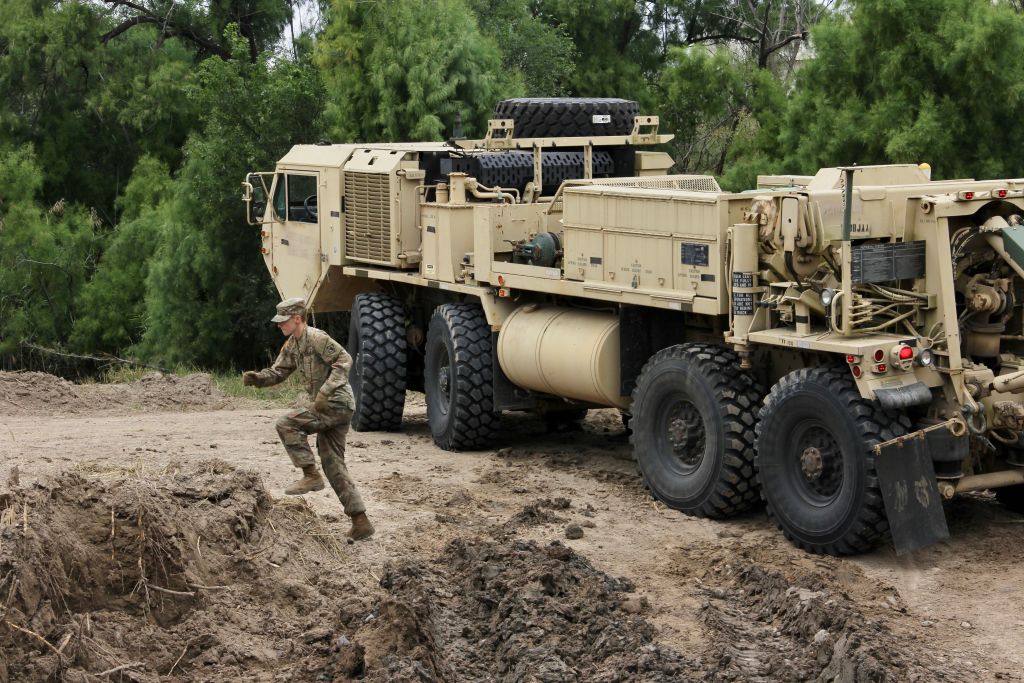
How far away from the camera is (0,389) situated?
55.0ft

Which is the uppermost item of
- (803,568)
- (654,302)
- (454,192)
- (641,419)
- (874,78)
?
(874,78)

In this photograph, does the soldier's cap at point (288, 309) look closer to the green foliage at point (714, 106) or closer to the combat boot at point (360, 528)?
the combat boot at point (360, 528)

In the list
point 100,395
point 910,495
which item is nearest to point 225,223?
point 100,395

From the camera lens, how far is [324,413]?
9594mm

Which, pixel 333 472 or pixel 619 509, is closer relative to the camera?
pixel 333 472

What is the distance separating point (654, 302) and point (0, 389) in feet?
29.2

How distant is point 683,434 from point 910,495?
1.96 metres

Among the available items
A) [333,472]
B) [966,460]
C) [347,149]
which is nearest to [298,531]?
[333,472]

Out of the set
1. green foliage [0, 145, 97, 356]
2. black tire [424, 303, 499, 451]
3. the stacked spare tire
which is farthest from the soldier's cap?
green foliage [0, 145, 97, 356]

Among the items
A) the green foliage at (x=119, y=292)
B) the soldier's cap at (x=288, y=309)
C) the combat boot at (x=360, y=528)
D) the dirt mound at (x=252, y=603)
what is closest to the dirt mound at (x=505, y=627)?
the dirt mound at (x=252, y=603)

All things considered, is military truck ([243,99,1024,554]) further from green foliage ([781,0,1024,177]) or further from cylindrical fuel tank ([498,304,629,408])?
green foliage ([781,0,1024,177])

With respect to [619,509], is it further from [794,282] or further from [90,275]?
[90,275]

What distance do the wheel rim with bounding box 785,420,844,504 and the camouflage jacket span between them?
109 inches

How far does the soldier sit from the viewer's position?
9578mm
